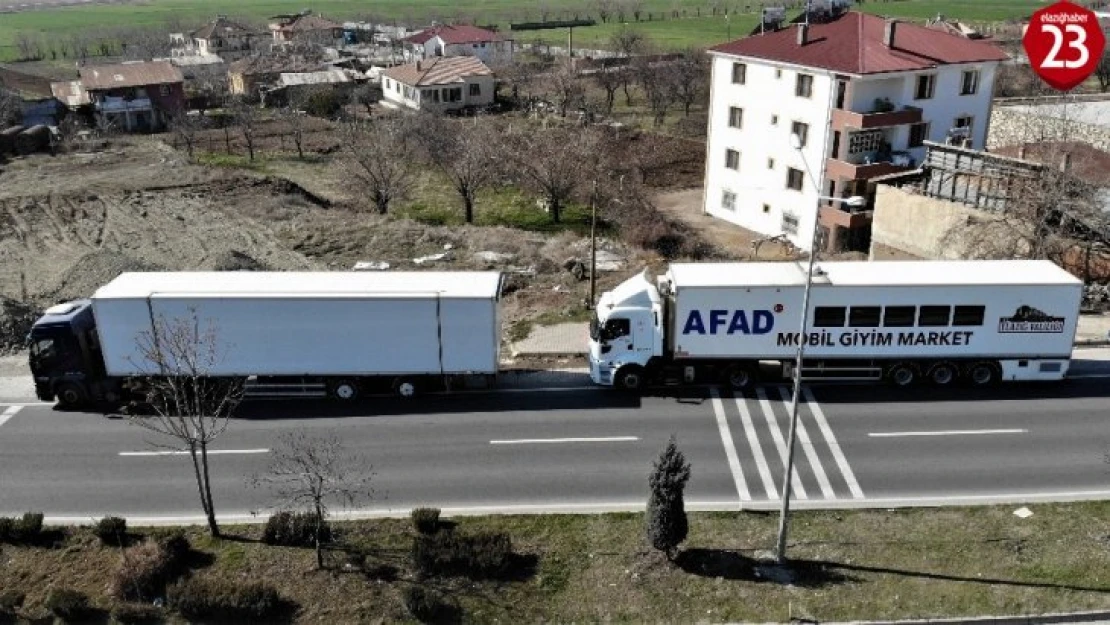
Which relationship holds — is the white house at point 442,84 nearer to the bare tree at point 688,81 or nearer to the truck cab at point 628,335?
the bare tree at point 688,81

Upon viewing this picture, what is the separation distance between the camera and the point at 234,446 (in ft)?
81.8

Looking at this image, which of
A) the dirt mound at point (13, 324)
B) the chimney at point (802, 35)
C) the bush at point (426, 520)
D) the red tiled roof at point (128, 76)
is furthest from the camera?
the red tiled roof at point (128, 76)

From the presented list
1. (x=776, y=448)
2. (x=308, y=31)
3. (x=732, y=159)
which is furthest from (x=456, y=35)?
(x=776, y=448)

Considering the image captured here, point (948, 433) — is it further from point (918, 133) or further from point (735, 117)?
point (735, 117)

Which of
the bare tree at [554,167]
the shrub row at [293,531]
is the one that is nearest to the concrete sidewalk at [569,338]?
the shrub row at [293,531]

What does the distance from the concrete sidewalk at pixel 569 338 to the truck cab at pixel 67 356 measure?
1336 cm

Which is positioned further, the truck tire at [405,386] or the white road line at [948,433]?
the truck tire at [405,386]

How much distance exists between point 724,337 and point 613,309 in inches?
135

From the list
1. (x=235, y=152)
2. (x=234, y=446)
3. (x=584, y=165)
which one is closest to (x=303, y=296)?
(x=234, y=446)

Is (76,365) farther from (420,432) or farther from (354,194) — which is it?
(354,194)

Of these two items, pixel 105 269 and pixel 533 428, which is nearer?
pixel 533 428

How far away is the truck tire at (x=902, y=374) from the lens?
27.3 m

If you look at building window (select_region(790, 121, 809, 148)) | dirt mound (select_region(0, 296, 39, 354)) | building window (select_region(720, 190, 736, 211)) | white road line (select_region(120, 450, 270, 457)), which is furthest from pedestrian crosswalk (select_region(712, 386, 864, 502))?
building window (select_region(720, 190, 736, 211))

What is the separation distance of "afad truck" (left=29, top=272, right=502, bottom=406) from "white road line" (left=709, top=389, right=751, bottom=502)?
6779 millimetres
